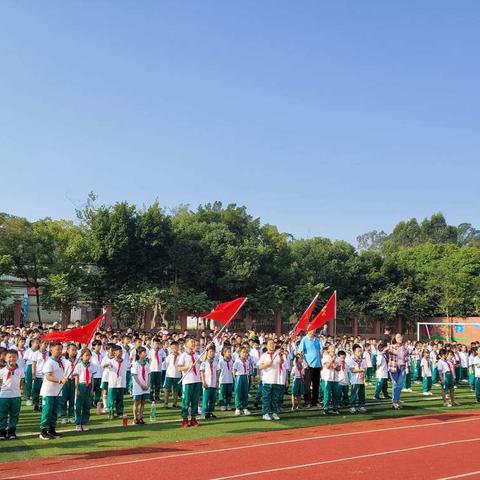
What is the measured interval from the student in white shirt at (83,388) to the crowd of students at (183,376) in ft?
0.06

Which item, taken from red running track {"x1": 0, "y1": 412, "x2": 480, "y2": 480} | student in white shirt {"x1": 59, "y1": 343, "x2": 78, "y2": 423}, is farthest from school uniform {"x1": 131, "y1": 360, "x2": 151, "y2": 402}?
red running track {"x1": 0, "y1": 412, "x2": 480, "y2": 480}

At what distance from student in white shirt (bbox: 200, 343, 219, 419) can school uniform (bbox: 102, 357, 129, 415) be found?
1728mm

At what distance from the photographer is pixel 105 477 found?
8.66m

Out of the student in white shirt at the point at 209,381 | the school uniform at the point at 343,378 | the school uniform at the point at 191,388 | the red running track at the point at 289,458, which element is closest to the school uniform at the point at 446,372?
the school uniform at the point at 343,378

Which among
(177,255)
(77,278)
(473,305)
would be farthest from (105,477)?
(473,305)

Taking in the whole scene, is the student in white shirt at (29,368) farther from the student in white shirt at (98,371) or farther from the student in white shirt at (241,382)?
the student in white shirt at (241,382)

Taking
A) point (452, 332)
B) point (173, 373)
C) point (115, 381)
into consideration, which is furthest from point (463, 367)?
point (452, 332)

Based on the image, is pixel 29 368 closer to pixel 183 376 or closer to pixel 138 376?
pixel 138 376

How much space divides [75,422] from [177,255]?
79.8 ft

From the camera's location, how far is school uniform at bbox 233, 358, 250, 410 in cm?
1446

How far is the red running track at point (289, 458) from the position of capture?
895cm

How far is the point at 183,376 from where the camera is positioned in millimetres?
12672

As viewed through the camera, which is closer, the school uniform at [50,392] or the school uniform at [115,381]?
the school uniform at [50,392]

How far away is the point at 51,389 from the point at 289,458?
4468 millimetres
